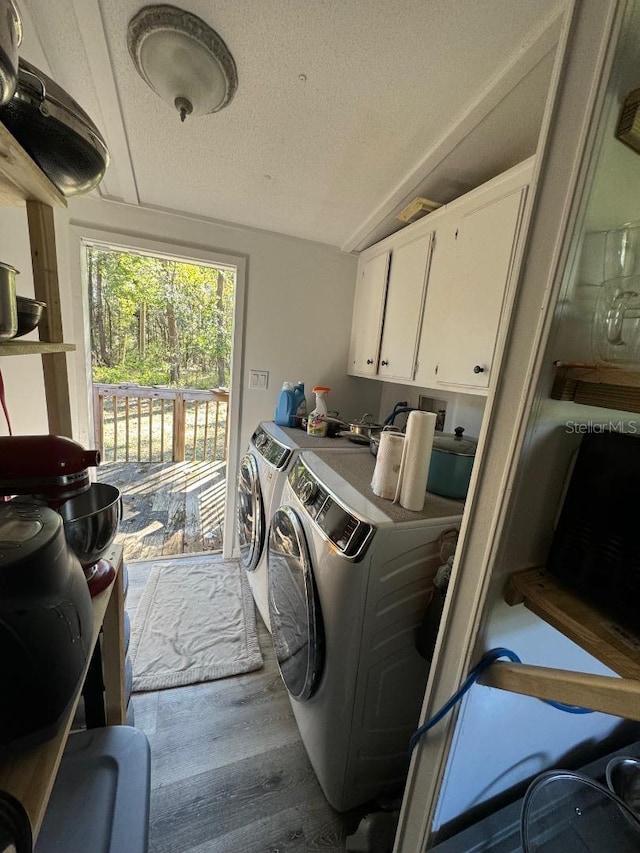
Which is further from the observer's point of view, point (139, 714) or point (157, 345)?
point (157, 345)

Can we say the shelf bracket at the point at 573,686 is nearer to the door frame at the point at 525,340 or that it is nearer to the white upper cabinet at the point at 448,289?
the door frame at the point at 525,340

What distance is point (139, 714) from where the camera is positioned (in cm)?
132

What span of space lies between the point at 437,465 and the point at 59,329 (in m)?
1.20

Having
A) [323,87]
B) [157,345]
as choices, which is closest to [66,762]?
[323,87]

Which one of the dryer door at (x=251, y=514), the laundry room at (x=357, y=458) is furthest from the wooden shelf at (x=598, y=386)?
the dryer door at (x=251, y=514)

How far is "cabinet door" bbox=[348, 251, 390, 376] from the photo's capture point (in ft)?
6.30

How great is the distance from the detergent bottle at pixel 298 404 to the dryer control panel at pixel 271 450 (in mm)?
224

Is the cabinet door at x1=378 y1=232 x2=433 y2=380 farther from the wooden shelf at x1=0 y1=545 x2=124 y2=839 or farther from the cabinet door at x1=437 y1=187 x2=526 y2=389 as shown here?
the wooden shelf at x1=0 y1=545 x2=124 y2=839

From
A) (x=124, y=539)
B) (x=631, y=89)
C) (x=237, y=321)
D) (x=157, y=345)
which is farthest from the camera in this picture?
(x=157, y=345)

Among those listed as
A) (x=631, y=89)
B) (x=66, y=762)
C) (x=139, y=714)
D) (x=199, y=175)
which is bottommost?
(x=139, y=714)

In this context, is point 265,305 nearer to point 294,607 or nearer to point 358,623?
point 294,607

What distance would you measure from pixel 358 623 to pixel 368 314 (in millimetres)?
1726

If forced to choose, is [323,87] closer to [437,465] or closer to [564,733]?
[437,465]

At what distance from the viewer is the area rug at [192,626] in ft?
4.96
